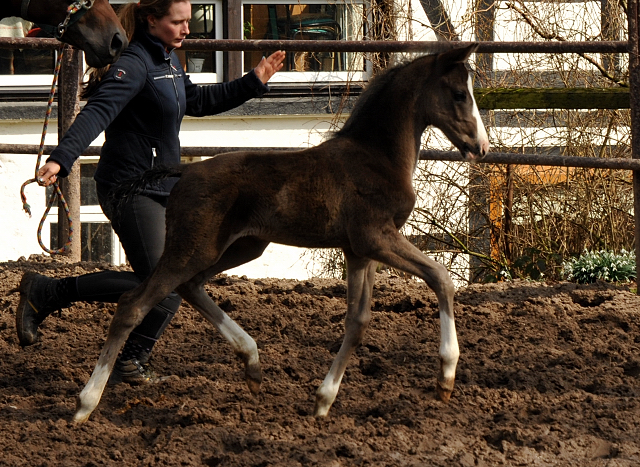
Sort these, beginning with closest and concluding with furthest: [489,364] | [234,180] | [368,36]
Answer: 1. [234,180]
2. [489,364]
3. [368,36]

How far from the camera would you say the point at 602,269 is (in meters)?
6.65

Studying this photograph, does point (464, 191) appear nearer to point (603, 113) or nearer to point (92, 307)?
point (603, 113)

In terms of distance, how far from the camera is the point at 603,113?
8000 mm

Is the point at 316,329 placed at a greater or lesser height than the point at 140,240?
lesser

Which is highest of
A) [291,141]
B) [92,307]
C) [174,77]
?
[174,77]

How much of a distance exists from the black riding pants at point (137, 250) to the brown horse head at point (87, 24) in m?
0.66

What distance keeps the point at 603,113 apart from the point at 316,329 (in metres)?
4.18

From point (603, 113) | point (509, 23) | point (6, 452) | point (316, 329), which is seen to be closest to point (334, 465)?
point (6, 452)

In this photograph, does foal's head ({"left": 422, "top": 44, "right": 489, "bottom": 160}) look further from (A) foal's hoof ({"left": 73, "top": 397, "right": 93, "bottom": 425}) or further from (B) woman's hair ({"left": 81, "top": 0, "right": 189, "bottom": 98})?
(A) foal's hoof ({"left": 73, "top": 397, "right": 93, "bottom": 425})

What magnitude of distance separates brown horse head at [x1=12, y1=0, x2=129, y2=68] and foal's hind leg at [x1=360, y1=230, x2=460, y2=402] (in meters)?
1.43

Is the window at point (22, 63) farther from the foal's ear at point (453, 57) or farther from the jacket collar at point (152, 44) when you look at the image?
the foal's ear at point (453, 57)

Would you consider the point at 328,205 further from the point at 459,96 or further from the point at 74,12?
the point at 74,12

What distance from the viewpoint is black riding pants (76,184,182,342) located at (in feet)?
13.3

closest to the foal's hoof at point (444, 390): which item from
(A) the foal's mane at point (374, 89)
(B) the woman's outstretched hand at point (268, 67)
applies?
(A) the foal's mane at point (374, 89)
